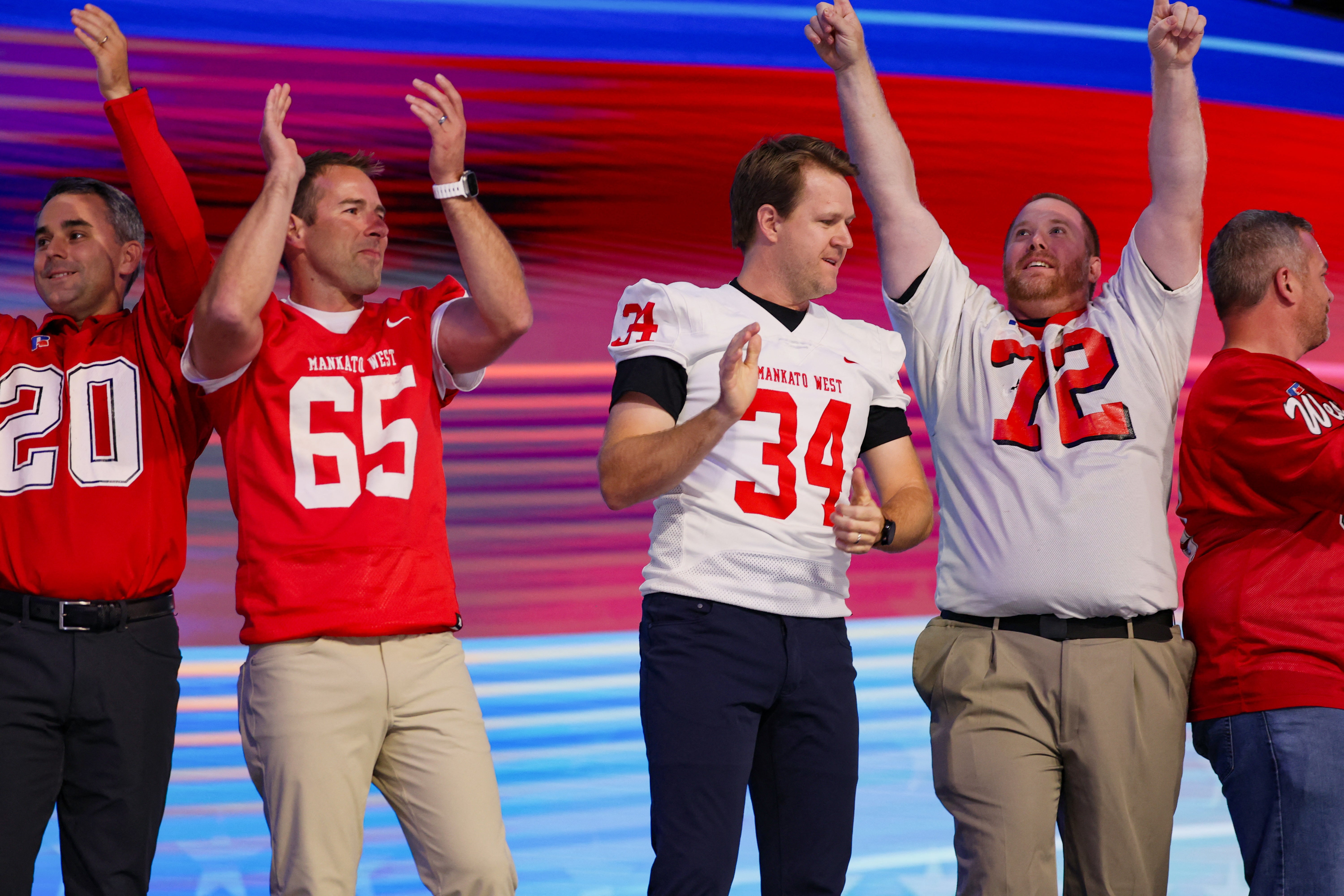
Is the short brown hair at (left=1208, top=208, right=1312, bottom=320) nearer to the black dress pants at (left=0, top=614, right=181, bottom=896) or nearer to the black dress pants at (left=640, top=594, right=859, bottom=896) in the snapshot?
the black dress pants at (left=640, top=594, right=859, bottom=896)

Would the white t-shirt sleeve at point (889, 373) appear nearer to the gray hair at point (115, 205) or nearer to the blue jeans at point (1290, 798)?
the blue jeans at point (1290, 798)

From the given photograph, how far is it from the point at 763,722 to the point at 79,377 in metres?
1.37

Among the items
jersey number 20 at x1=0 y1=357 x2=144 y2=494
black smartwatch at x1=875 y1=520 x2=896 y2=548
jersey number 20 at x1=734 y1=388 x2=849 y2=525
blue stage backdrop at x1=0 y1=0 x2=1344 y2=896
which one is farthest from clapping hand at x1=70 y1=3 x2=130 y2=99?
black smartwatch at x1=875 y1=520 x2=896 y2=548

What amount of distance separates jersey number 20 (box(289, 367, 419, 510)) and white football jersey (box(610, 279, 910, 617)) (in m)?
0.39

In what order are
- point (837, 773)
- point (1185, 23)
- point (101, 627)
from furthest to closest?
point (1185, 23), point (101, 627), point (837, 773)

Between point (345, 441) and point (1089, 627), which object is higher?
point (345, 441)

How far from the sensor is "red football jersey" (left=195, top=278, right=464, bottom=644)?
198 centimetres

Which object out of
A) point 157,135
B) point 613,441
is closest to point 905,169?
point 613,441

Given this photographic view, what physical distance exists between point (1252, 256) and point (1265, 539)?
0.56 m

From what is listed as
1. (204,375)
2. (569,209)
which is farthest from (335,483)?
(569,209)

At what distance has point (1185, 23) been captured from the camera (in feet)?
7.57

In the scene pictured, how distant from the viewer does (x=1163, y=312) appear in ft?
7.55

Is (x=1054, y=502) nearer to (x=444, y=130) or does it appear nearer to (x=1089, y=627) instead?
(x=1089, y=627)

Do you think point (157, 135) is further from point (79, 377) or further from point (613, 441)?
point (613, 441)
